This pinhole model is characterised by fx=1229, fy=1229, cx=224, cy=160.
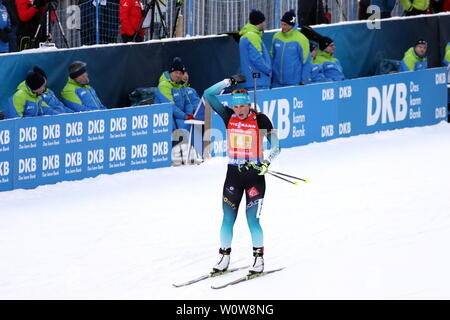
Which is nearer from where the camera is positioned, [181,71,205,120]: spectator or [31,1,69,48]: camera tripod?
[31,1,69,48]: camera tripod

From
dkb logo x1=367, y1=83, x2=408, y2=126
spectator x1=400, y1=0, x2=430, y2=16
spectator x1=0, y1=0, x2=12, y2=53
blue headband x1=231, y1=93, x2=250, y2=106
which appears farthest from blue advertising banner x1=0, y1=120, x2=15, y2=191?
spectator x1=400, y1=0, x2=430, y2=16

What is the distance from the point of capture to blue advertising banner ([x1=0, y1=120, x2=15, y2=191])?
640 inches

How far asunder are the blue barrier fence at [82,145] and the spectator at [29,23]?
2.34m

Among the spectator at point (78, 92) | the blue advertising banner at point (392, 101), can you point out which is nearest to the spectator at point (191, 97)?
the spectator at point (78, 92)

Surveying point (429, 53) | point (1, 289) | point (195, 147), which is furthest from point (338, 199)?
point (429, 53)

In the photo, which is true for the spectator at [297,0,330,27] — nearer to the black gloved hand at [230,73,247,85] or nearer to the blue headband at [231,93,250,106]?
the black gloved hand at [230,73,247,85]

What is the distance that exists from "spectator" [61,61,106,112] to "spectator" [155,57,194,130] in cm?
130

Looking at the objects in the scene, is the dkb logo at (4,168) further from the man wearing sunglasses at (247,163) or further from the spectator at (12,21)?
the man wearing sunglasses at (247,163)

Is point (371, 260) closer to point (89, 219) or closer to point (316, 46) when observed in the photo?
point (89, 219)

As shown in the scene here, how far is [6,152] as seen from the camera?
16.3 meters

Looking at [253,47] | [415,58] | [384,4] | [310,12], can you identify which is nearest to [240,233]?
[253,47]

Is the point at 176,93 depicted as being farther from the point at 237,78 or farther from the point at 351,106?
the point at 237,78

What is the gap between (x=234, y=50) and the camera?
20891 millimetres

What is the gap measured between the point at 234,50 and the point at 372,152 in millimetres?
2920
